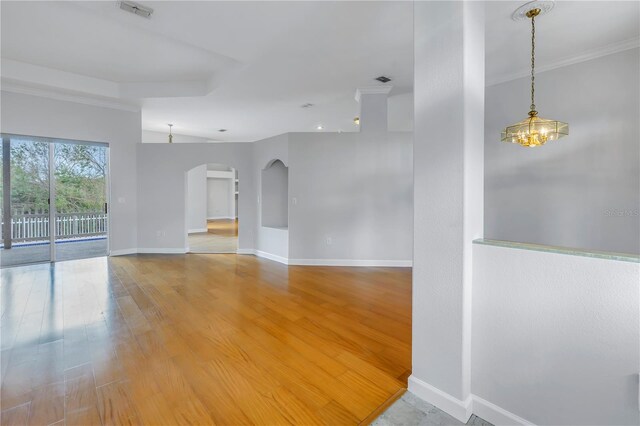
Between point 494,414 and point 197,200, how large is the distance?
942cm

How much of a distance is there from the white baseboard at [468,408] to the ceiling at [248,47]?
337cm

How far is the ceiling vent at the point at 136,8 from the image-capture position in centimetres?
290

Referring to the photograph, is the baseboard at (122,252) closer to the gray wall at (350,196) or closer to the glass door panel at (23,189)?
the glass door panel at (23,189)

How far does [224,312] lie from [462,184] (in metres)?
2.70

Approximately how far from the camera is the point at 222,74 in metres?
4.77

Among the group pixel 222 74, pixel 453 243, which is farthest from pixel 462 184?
pixel 222 74

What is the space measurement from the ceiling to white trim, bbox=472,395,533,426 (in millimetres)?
3397

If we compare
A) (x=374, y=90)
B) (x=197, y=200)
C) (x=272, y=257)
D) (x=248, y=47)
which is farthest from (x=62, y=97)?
(x=374, y=90)

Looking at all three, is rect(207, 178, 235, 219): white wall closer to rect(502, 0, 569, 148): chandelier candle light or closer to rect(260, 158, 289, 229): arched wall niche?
A: rect(260, 158, 289, 229): arched wall niche

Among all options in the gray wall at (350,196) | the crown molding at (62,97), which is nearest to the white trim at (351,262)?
the gray wall at (350,196)

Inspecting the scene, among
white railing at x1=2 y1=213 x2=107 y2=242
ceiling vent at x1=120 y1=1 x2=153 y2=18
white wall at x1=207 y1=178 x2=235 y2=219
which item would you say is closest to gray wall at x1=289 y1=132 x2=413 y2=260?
ceiling vent at x1=120 y1=1 x2=153 y2=18

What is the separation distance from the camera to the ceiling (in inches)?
117

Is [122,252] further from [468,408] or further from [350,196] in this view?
[468,408]

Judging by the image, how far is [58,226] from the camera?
5.72 metres
